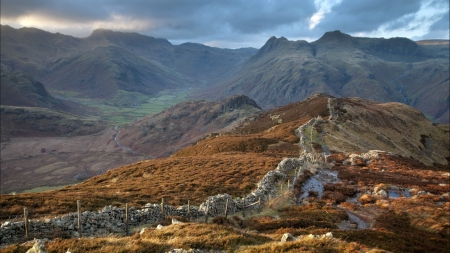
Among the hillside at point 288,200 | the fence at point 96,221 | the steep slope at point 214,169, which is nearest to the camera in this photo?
the hillside at point 288,200

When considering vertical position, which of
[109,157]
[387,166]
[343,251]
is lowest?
[109,157]

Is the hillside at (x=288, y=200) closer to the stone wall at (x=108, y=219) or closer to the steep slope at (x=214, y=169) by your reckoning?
the steep slope at (x=214, y=169)

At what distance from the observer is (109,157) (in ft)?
638

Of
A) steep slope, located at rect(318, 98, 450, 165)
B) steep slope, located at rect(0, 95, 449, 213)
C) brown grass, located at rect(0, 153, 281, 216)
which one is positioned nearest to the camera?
brown grass, located at rect(0, 153, 281, 216)

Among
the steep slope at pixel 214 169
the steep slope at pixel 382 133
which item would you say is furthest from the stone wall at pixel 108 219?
the steep slope at pixel 382 133

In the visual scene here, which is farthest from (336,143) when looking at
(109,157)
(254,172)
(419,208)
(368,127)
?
(109,157)

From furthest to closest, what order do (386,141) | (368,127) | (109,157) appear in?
(109,157) < (368,127) < (386,141)

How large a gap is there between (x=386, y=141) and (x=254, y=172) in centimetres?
6477

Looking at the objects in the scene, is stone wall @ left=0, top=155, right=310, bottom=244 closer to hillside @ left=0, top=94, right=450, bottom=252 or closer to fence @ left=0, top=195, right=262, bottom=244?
fence @ left=0, top=195, right=262, bottom=244

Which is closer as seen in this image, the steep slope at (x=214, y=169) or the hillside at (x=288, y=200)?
the hillside at (x=288, y=200)

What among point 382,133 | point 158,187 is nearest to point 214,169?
point 158,187

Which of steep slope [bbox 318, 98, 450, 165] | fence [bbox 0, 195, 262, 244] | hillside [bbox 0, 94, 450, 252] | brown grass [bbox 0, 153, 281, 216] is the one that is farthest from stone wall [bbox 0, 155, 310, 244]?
steep slope [bbox 318, 98, 450, 165]

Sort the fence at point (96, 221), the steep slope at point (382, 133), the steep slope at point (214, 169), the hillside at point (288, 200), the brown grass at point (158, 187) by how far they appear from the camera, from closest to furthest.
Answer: the hillside at point (288, 200) < the fence at point (96, 221) < the brown grass at point (158, 187) < the steep slope at point (214, 169) < the steep slope at point (382, 133)

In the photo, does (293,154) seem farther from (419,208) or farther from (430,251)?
(430,251)
